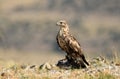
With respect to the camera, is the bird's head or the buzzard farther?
the bird's head

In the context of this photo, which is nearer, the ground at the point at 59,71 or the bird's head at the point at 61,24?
the ground at the point at 59,71

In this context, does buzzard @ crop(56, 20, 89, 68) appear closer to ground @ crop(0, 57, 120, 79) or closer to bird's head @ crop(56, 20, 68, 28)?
bird's head @ crop(56, 20, 68, 28)

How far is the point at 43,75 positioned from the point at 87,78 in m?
1.60

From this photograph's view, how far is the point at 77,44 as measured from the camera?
1764cm

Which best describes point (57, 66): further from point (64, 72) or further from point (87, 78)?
point (87, 78)

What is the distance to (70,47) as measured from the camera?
1759 centimetres

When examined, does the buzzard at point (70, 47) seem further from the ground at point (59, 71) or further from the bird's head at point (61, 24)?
the ground at point (59, 71)

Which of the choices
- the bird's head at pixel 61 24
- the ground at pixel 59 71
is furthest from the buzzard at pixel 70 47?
the ground at pixel 59 71

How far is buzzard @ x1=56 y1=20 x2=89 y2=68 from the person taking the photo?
57.1ft

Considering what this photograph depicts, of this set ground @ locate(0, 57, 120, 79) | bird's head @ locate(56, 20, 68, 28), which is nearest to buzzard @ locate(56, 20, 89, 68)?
bird's head @ locate(56, 20, 68, 28)

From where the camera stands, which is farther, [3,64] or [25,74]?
[3,64]

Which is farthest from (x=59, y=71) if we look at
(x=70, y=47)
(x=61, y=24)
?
(x=61, y=24)

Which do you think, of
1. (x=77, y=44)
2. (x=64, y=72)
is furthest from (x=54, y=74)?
(x=77, y=44)

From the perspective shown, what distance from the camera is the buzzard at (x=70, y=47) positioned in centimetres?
1739
